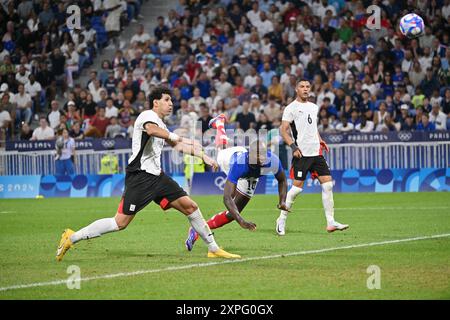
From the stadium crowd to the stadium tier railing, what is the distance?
2.38 feet

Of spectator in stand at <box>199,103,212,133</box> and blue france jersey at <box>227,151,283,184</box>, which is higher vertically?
spectator in stand at <box>199,103,212,133</box>

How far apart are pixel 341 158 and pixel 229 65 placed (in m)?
6.45

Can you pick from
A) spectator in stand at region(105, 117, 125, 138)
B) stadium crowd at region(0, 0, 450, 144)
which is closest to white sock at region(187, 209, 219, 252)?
stadium crowd at region(0, 0, 450, 144)

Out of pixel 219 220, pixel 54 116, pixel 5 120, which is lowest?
pixel 219 220

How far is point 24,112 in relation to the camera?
105ft

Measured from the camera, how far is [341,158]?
2705 centimetres

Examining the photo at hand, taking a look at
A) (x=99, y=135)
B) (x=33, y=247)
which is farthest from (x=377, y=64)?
(x=33, y=247)

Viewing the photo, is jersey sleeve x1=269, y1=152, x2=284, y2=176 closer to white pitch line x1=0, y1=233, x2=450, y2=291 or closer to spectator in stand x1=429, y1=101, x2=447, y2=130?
white pitch line x1=0, y1=233, x2=450, y2=291

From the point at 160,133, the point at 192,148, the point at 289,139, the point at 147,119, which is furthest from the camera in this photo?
the point at 289,139

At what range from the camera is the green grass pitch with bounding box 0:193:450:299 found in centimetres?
912

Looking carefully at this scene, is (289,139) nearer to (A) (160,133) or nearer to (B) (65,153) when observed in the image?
(A) (160,133)

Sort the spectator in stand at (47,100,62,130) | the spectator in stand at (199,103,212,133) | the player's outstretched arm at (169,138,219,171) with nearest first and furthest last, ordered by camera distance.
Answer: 1. the player's outstretched arm at (169,138,219,171)
2. the spectator in stand at (199,103,212,133)
3. the spectator in stand at (47,100,62,130)

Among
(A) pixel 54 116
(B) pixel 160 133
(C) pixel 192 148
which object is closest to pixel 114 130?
(A) pixel 54 116

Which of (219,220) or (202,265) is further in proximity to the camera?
(219,220)
